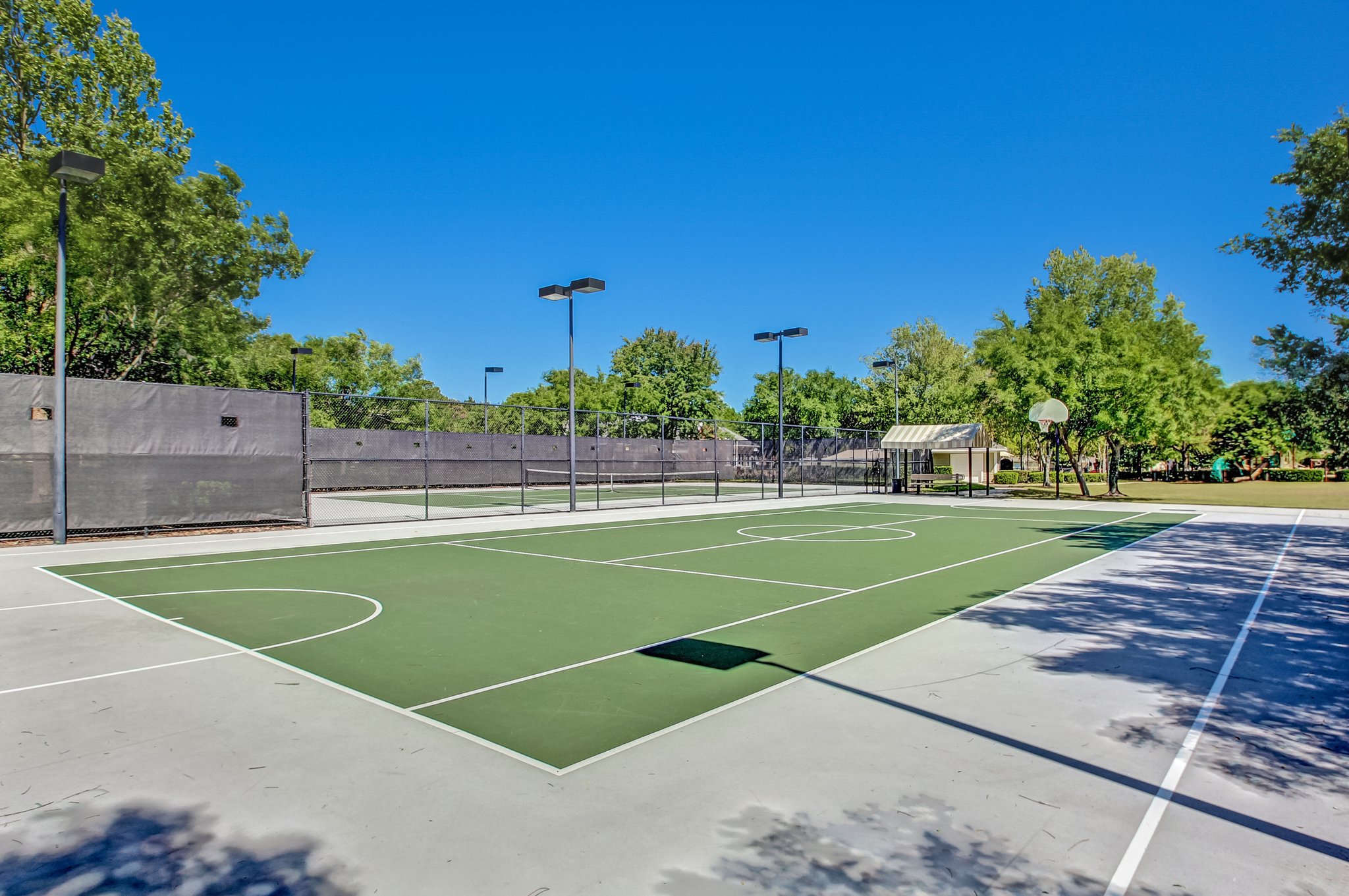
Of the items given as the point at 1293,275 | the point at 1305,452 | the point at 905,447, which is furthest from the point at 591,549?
the point at 1305,452

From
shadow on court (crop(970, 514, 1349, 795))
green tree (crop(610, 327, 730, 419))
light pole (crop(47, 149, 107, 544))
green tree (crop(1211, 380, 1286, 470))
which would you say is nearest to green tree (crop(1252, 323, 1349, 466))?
green tree (crop(1211, 380, 1286, 470))

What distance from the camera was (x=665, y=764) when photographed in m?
4.03

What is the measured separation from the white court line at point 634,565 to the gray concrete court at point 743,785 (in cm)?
348

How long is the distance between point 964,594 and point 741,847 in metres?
7.16

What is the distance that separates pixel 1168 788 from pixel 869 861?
6.04 feet

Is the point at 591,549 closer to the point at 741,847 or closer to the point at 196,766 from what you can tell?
the point at 196,766

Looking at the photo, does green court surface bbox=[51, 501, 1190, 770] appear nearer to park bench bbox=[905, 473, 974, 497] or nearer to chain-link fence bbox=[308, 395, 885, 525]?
chain-link fence bbox=[308, 395, 885, 525]

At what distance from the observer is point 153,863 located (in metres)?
3.01

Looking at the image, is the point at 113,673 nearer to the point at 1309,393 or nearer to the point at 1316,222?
the point at 1316,222

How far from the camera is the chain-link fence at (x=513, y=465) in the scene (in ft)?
92.0

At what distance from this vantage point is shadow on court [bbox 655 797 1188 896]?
2814 millimetres

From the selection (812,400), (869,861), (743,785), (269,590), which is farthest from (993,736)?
(812,400)

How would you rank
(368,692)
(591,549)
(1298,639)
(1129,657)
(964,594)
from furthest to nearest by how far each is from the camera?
(591,549)
(964,594)
(1298,639)
(1129,657)
(368,692)

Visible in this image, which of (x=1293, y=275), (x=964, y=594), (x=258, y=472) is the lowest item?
(x=964, y=594)
